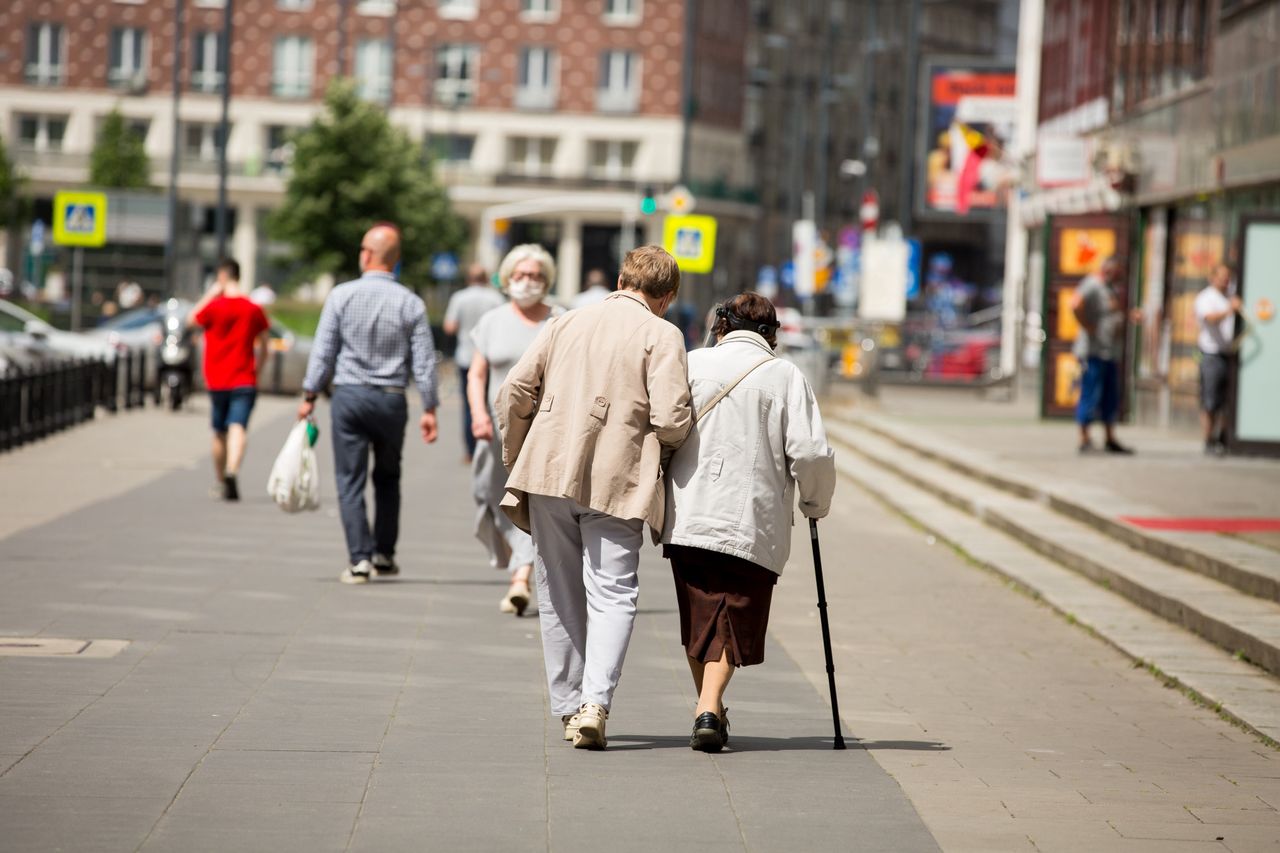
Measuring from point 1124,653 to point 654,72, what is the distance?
2894 inches

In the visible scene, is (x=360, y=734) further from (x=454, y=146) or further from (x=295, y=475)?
(x=454, y=146)

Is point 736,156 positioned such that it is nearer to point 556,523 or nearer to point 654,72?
point 654,72

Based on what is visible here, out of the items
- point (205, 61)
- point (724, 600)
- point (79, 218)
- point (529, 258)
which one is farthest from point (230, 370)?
point (205, 61)

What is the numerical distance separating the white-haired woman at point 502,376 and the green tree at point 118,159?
6468 centimetres

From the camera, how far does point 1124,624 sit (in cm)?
1093

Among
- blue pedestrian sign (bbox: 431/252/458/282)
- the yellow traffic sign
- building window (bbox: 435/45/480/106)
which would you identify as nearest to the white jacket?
the yellow traffic sign

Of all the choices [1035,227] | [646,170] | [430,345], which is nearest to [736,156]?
[646,170]

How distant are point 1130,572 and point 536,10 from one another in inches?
2840

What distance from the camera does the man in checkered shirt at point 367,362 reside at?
11148mm

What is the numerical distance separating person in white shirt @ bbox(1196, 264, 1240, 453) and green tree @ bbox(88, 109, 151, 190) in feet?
188

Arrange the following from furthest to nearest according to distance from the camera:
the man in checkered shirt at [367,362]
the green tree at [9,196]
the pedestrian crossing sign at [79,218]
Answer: the green tree at [9,196] < the pedestrian crossing sign at [79,218] < the man in checkered shirt at [367,362]

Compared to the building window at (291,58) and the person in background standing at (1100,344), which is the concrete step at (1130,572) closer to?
the person in background standing at (1100,344)

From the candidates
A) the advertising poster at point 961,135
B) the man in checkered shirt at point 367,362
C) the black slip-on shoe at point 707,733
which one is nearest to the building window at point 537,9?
the advertising poster at point 961,135

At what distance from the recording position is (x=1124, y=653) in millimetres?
10078
